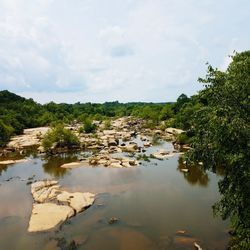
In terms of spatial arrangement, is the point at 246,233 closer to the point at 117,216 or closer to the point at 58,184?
the point at 117,216

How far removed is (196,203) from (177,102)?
91843 millimetres

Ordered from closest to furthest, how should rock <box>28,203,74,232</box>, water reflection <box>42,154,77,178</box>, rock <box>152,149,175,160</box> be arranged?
rock <box>28,203,74,232</box> < water reflection <box>42,154,77,178</box> < rock <box>152,149,175,160</box>

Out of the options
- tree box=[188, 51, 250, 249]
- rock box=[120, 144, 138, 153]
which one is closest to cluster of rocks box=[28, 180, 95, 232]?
tree box=[188, 51, 250, 249]

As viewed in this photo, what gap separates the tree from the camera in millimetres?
16484

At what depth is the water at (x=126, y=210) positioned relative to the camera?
1003 inches

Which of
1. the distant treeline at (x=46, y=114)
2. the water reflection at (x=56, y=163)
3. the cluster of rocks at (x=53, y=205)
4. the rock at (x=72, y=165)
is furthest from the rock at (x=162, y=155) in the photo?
the cluster of rocks at (x=53, y=205)

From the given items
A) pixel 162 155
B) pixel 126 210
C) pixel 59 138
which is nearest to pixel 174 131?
pixel 162 155

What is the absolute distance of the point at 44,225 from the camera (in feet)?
91.8

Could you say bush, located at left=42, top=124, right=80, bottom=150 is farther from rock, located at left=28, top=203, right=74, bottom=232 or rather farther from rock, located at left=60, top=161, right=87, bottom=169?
rock, located at left=28, top=203, right=74, bottom=232

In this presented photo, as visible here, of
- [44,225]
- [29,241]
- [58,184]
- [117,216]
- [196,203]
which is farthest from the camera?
[58,184]

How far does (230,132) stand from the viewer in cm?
1597

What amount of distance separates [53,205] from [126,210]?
7.36 metres

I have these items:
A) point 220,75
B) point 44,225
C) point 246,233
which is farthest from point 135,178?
point 220,75

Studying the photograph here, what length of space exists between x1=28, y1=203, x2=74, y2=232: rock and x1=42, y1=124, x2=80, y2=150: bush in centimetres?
3370
